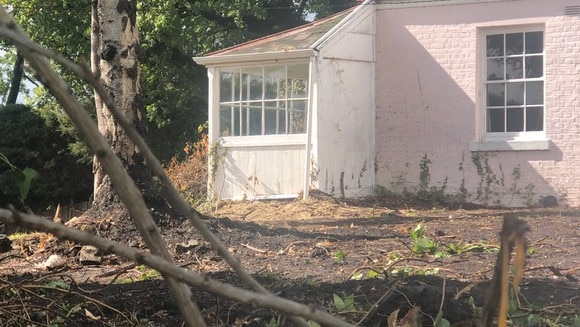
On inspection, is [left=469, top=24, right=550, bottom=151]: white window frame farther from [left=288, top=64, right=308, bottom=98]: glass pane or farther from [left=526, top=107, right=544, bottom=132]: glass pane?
[left=288, top=64, right=308, bottom=98]: glass pane

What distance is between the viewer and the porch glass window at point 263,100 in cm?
1250

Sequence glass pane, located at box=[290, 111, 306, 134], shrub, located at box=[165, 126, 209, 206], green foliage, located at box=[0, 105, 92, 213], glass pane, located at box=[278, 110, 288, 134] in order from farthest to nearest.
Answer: green foliage, located at box=[0, 105, 92, 213], shrub, located at box=[165, 126, 209, 206], glass pane, located at box=[278, 110, 288, 134], glass pane, located at box=[290, 111, 306, 134]

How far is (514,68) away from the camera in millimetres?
Result: 12344

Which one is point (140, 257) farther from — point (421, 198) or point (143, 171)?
point (421, 198)

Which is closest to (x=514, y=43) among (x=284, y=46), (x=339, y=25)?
Answer: (x=339, y=25)

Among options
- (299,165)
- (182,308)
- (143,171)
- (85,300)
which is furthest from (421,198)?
(182,308)

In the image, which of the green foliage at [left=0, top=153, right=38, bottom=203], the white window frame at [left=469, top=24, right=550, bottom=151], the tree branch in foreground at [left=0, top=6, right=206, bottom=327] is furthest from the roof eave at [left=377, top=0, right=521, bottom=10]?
the tree branch in foreground at [left=0, top=6, right=206, bottom=327]

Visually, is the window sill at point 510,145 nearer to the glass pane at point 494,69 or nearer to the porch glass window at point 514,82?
the porch glass window at point 514,82

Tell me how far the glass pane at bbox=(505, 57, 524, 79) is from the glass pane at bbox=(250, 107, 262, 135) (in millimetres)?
4081

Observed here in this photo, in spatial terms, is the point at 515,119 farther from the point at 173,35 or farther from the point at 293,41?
the point at 173,35

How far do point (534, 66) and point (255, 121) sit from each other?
4.60 metres

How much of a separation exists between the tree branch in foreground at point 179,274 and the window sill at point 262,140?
10.9m

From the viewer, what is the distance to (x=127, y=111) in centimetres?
732

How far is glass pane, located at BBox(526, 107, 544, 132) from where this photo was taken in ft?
40.0
